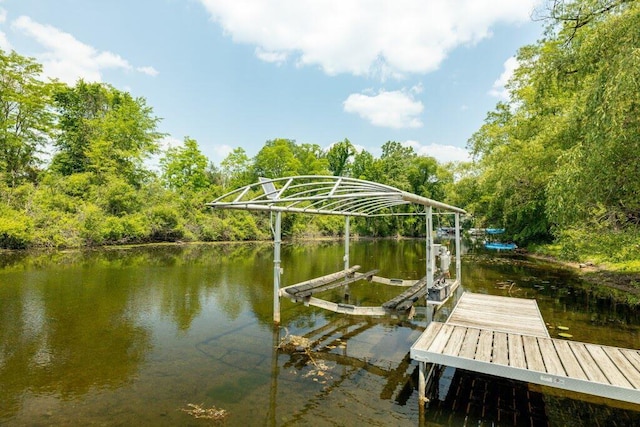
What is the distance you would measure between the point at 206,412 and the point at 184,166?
3780cm

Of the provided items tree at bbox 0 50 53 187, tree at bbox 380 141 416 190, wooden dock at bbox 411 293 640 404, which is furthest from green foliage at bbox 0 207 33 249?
tree at bbox 380 141 416 190

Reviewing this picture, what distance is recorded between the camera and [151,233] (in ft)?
83.9

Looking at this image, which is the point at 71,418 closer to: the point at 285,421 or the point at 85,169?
the point at 285,421

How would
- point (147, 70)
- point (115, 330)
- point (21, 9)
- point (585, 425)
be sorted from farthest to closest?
point (147, 70) → point (21, 9) → point (115, 330) → point (585, 425)

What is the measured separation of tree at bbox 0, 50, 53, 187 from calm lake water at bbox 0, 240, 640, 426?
1999cm

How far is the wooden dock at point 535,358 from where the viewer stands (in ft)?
10.1

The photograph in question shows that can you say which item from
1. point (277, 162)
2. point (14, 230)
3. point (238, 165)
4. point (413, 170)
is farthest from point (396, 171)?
point (14, 230)

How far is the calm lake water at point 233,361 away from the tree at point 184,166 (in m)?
27.3

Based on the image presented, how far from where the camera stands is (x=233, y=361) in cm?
548

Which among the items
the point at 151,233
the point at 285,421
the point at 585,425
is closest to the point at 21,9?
the point at 151,233

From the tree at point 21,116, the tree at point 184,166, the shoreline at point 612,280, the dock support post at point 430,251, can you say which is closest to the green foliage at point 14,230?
the tree at point 21,116

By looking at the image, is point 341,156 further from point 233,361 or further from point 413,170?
point 233,361

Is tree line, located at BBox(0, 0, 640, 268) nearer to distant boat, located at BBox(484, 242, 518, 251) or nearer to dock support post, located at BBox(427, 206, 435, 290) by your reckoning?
distant boat, located at BBox(484, 242, 518, 251)

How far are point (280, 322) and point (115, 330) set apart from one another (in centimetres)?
347
